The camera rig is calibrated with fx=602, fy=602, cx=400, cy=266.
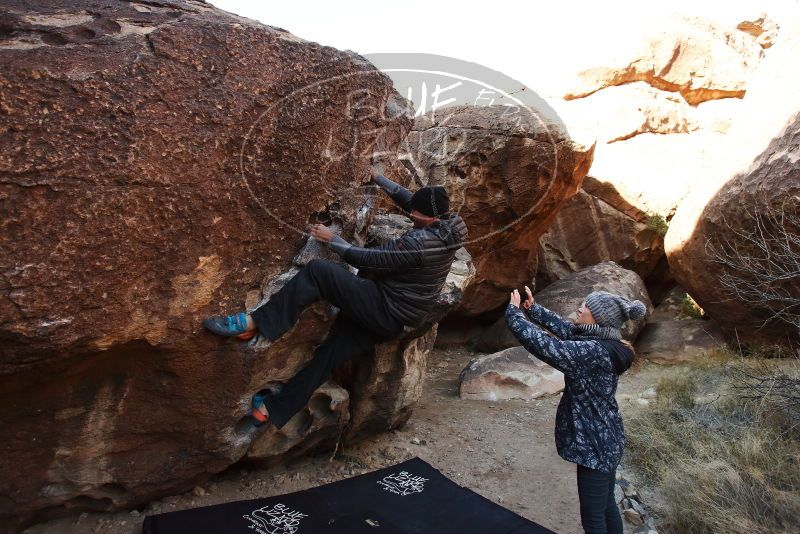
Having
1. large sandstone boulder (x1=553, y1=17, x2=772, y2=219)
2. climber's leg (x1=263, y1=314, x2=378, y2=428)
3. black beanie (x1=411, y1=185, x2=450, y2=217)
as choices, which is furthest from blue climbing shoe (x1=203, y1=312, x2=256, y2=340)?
large sandstone boulder (x1=553, y1=17, x2=772, y2=219)

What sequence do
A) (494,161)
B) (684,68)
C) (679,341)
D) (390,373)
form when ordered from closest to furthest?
(390,373)
(494,161)
(679,341)
(684,68)

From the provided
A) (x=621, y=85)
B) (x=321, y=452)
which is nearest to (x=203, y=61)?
(x=321, y=452)

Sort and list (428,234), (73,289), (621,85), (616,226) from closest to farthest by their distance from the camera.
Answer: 1. (73,289)
2. (428,234)
3. (616,226)
4. (621,85)

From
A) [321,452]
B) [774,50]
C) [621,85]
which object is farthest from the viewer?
[621,85]

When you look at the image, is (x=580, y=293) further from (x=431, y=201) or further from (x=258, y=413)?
(x=258, y=413)

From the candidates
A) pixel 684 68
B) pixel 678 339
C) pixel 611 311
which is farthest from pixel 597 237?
pixel 611 311

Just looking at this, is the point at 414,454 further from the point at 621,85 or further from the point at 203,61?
the point at 621,85

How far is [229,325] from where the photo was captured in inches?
119

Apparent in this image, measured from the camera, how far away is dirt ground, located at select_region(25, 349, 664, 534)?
3523 millimetres

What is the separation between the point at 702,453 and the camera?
3785 millimetres

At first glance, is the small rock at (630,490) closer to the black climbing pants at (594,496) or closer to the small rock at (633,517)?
the small rock at (633,517)

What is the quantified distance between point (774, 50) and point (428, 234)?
6.24 meters

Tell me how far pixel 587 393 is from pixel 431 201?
4.15ft

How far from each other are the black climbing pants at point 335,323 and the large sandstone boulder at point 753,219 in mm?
3412
